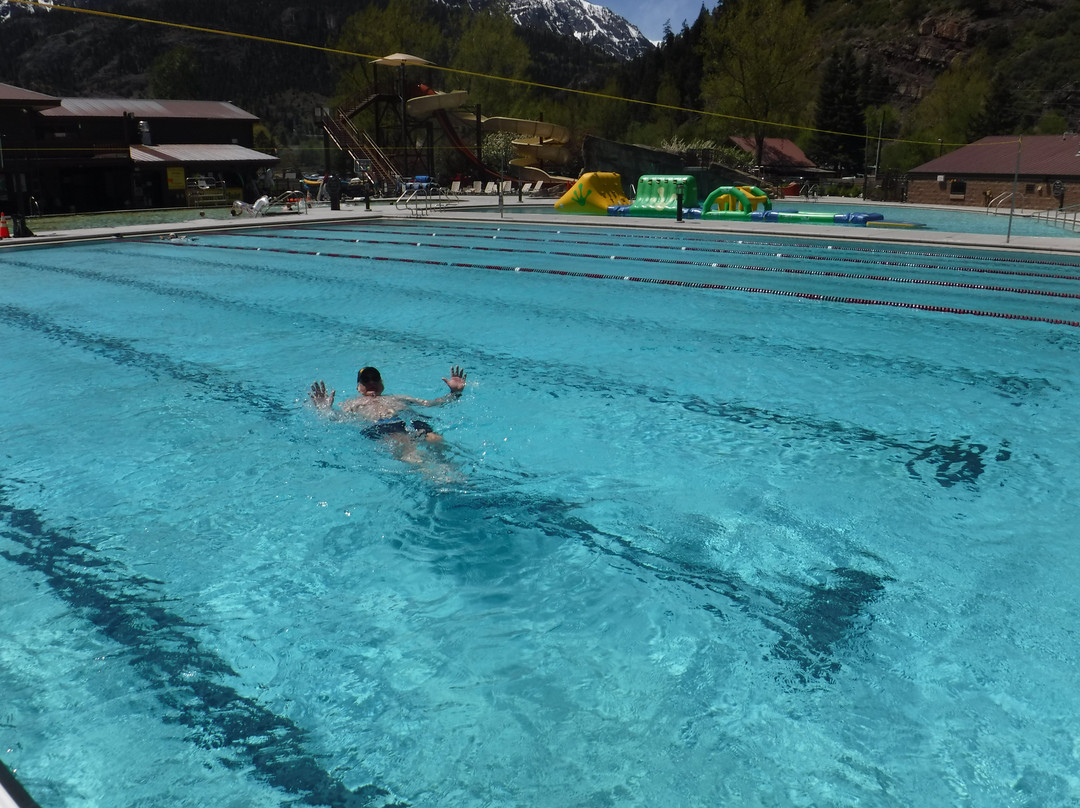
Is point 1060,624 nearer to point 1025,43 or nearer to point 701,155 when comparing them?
point 701,155

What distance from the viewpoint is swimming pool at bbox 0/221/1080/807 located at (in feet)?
9.21

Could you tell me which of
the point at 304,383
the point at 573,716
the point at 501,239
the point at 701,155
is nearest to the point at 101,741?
the point at 573,716

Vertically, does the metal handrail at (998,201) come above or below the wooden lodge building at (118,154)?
below

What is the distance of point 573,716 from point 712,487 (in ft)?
7.87

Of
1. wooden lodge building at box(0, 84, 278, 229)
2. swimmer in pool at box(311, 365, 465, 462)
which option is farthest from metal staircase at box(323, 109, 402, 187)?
swimmer in pool at box(311, 365, 465, 462)

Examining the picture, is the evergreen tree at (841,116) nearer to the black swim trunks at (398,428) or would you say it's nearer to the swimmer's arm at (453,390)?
the swimmer's arm at (453,390)

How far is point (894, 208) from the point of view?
32094 mm

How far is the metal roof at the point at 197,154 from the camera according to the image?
31.9 m

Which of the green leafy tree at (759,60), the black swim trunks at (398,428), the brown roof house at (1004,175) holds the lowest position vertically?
the black swim trunks at (398,428)

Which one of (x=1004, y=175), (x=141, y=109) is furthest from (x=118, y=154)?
(x=1004, y=175)

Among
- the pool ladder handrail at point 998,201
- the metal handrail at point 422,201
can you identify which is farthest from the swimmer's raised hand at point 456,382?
the pool ladder handrail at point 998,201

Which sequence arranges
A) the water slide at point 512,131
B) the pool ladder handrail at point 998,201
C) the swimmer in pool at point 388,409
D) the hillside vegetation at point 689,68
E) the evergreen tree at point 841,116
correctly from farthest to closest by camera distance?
the evergreen tree at point 841,116 < the hillside vegetation at point 689,68 < the water slide at point 512,131 < the pool ladder handrail at point 998,201 < the swimmer in pool at point 388,409

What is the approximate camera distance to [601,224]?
20719 millimetres

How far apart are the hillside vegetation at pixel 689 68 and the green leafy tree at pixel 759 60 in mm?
111
